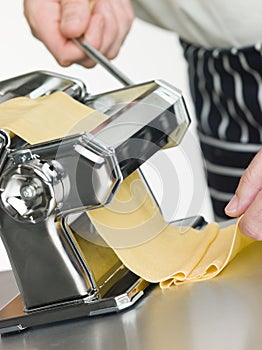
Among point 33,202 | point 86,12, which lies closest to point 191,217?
point 33,202

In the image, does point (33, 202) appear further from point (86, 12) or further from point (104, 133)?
point (86, 12)

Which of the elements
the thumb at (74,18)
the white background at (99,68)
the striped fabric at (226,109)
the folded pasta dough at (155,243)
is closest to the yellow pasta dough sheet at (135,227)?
the folded pasta dough at (155,243)

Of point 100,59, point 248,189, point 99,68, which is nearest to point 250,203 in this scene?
point 248,189

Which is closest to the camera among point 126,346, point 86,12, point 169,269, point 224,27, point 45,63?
point 126,346

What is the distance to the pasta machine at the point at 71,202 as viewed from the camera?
0.78m

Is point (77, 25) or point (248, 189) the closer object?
point (248, 189)

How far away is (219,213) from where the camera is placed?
1371 millimetres

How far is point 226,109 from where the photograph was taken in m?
1.32

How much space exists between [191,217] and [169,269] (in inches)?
3.5

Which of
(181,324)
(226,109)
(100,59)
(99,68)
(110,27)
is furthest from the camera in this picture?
(99,68)

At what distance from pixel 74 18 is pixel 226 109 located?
29 centimetres

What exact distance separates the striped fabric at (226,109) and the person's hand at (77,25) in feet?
0.45

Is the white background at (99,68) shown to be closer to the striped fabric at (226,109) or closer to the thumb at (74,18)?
the striped fabric at (226,109)

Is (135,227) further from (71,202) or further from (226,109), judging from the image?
(226,109)
